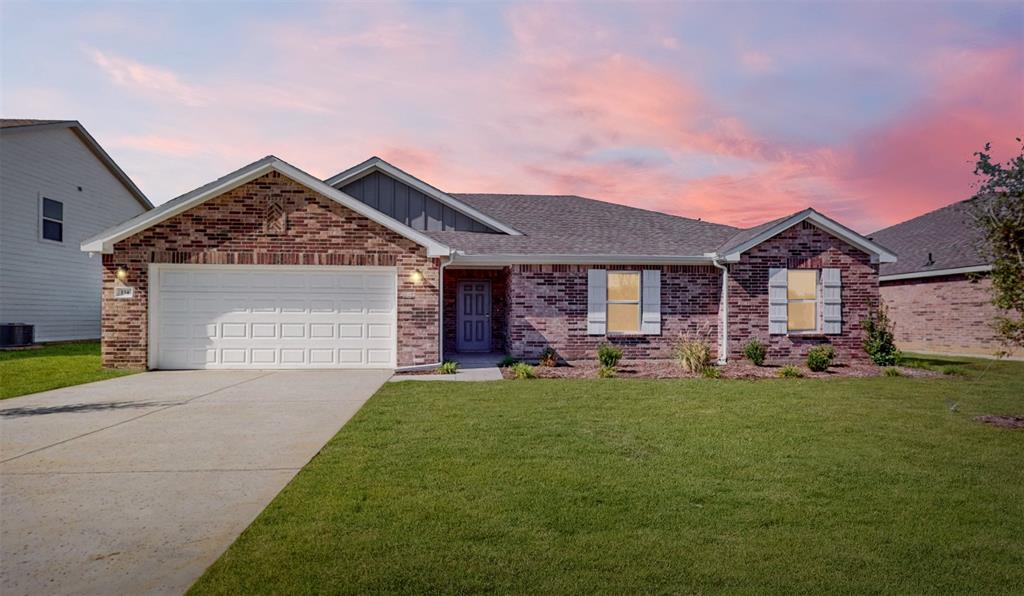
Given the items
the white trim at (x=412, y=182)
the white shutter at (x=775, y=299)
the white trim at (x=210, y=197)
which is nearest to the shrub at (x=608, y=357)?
the white shutter at (x=775, y=299)

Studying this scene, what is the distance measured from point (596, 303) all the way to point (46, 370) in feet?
43.4

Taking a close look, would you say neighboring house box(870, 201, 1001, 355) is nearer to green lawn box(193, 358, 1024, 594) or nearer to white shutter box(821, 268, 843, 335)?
white shutter box(821, 268, 843, 335)

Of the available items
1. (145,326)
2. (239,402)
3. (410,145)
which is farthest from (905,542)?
(410,145)

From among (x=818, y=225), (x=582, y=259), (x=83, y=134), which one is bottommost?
(x=582, y=259)

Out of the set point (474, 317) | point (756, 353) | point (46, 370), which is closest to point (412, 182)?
point (474, 317)

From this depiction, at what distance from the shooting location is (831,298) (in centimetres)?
1488

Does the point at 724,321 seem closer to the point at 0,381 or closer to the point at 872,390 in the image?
the point at 872,390

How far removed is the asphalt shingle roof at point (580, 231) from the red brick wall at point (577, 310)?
0.56m

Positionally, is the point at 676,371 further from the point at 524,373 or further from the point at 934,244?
the point at 934,244

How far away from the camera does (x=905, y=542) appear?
145 inches

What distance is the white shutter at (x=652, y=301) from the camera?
1499 cm

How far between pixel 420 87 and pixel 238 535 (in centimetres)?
1052

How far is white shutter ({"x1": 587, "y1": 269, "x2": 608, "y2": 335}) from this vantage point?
14852mm

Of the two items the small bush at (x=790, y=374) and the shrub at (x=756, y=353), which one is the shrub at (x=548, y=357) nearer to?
the shrub at (x=756, y=353)
